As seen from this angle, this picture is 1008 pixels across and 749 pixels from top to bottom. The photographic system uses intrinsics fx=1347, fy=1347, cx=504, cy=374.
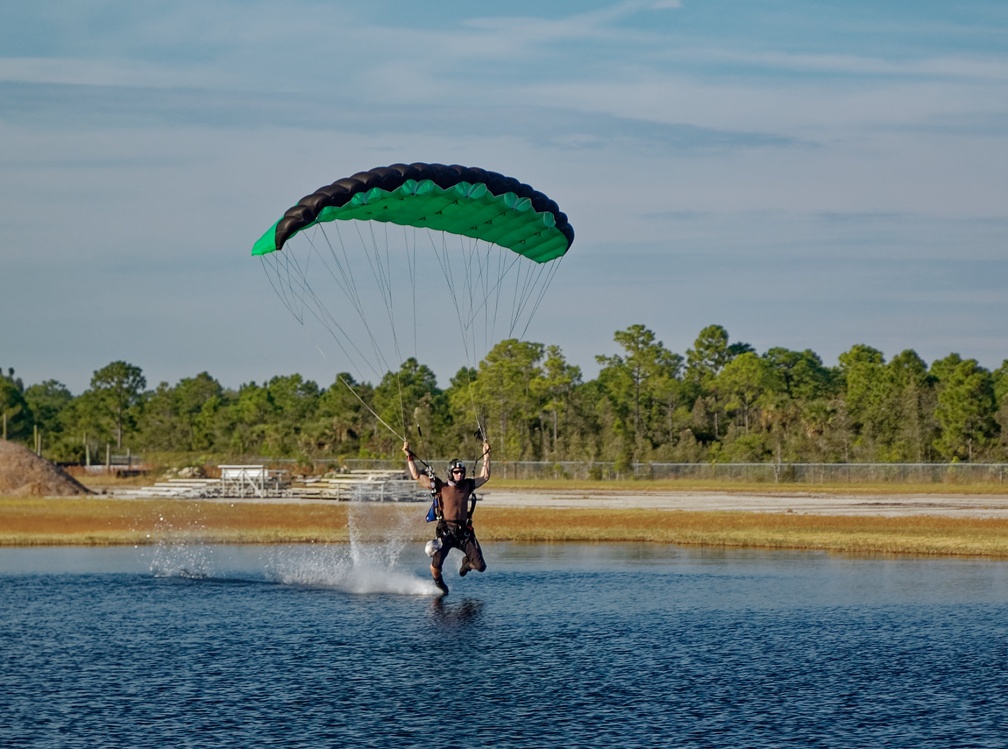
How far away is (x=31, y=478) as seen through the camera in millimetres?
63531

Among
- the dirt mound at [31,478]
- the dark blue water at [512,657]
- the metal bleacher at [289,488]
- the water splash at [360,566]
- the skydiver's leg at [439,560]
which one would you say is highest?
the dirt mound at [31,478]

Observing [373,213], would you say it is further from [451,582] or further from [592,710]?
[592,710]

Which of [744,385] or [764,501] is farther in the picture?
[744,385]

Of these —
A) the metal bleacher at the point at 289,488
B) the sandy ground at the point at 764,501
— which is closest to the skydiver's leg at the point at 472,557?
the sandy ground at the point at 764,501

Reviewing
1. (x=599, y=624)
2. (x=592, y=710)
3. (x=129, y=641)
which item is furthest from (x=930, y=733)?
(x=129, y=641)

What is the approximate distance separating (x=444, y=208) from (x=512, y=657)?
9896 mm

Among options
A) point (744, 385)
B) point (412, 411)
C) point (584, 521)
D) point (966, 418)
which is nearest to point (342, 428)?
point (412, 411)

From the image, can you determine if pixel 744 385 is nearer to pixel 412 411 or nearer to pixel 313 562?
pixel 412 411

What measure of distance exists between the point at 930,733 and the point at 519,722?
181 inches

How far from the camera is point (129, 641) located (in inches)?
826

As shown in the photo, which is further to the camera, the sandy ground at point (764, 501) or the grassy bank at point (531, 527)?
the sandy ground at point (764, 501)

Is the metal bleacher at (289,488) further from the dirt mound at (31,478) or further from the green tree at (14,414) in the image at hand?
the green tree at (14,414)

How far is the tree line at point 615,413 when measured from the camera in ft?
282

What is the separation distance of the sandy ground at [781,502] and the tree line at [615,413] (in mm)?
13170
